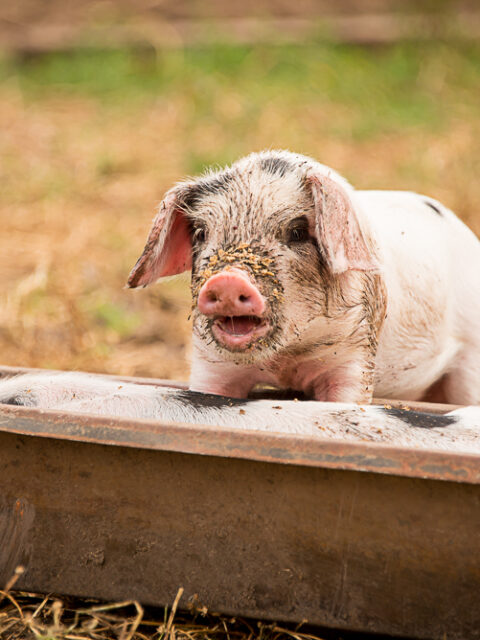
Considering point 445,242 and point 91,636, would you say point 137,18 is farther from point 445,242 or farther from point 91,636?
point 91,636

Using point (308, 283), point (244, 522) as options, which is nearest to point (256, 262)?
point (308, 283)

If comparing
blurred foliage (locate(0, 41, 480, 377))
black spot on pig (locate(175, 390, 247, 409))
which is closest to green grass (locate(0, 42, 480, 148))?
blurred foliage (locate(0, 41, 480, 377))

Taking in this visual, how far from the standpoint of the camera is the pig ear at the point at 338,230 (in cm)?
188

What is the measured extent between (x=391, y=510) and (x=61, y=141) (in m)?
4.84

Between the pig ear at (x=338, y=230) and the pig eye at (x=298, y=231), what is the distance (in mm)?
45

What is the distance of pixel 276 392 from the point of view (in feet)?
7.38

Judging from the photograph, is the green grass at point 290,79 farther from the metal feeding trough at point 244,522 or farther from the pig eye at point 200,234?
the metal feeding trough at point 244,522

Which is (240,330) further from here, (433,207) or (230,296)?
(433,207)

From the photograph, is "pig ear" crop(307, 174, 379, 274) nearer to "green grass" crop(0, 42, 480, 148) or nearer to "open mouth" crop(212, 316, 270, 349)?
"open mouth" crop(212, 316, 270, 349)

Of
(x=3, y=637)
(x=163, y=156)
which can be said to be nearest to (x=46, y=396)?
(x=3, y=637)

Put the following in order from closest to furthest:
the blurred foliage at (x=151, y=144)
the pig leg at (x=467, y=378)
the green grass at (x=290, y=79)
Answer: the pig leg at (x=467, y=378), the blurred foliage at (x=151, y=144), the green grass at (x=290, y=79)

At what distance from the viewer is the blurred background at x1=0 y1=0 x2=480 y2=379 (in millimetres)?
3742

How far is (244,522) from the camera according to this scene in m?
1.53

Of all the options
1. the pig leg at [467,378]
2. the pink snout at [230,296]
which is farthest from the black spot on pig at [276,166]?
the pig leg at [467,378]
